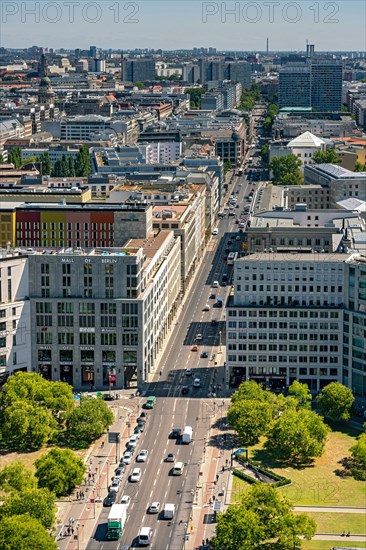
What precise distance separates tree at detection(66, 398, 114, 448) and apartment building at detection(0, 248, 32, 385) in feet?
52.8

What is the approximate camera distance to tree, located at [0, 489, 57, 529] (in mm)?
73438

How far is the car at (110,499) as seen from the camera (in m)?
80.9

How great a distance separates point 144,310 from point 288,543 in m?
41.4

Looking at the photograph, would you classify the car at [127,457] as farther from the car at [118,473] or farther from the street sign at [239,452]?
the street sign at [239,452]

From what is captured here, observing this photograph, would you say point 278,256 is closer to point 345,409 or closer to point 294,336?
point 294,336

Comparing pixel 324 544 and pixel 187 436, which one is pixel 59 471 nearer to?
pixel 187 436

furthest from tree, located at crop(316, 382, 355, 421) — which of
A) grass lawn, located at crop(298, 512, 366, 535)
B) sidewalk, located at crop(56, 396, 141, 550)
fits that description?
grass lawn, located at crop(298, 512, 366, 535)

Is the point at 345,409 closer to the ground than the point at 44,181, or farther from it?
closer to the ground

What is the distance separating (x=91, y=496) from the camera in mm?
82500

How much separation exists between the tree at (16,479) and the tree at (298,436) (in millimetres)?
20149

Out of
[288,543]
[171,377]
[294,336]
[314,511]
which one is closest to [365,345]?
[294,336]

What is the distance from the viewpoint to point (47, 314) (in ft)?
359

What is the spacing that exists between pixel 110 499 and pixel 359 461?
20.0m

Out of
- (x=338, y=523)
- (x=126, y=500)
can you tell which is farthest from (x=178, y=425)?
(x=338, y=523)
